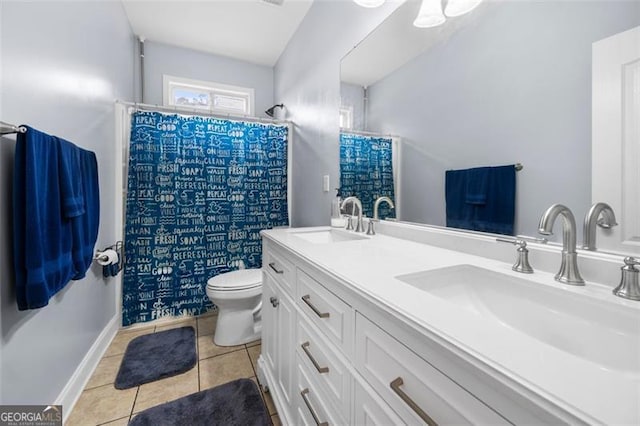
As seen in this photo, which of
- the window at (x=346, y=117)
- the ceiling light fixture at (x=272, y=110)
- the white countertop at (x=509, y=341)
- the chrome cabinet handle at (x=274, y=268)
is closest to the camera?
the white countertop at (x=509, y=341)

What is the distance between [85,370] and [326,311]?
1.63 metres

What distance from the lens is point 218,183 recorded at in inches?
92.2

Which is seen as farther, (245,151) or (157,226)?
(245,151)

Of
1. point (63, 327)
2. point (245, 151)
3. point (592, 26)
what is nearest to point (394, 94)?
point (592, 26)

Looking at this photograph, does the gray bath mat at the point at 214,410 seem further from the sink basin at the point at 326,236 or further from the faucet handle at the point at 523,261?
the faucet handle at the point at 523,261

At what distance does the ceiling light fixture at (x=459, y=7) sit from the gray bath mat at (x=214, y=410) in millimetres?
1925

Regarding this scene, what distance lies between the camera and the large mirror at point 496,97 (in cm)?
71

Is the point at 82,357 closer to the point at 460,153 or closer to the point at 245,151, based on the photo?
the point at 245,151

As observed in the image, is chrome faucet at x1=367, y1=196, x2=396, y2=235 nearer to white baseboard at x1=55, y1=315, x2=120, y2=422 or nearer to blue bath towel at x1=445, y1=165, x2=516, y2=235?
blue bath towel at x1=445, y1=165, x2=516, y2=235

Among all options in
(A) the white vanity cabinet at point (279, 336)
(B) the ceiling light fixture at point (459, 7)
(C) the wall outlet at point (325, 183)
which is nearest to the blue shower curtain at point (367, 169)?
(C) the wall outlet at point (325, 183)

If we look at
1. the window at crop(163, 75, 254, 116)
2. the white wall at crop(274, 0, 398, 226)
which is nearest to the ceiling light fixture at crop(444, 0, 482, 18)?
the white wall at crop(274, 0, 398, 226)

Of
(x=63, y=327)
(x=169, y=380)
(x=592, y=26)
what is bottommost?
(x=169, y=380)

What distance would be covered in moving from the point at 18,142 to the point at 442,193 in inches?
63.3

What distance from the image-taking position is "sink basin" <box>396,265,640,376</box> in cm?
49
